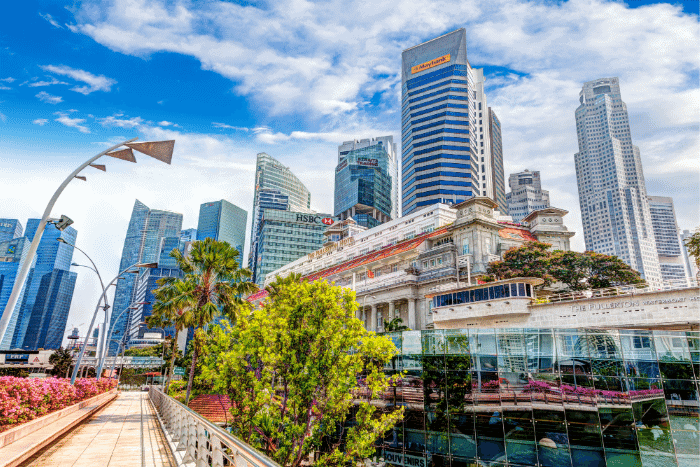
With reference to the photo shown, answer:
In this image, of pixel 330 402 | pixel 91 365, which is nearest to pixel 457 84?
pixel 91 365

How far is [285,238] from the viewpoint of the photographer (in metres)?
166

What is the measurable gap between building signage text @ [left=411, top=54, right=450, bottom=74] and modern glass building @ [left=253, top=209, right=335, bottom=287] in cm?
6719

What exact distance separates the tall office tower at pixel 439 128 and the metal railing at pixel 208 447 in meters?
131

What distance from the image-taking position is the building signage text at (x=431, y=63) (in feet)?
510

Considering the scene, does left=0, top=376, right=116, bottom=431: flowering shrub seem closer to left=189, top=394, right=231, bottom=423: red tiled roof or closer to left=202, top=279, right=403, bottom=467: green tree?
left=202, top=279, right=403, bottom=467: green tree

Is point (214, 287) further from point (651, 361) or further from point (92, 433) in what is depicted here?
point (651, 361)

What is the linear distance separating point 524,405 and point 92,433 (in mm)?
20963

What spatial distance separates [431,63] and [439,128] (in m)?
31.4

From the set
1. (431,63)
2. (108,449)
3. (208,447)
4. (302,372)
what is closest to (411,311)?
(302,372)

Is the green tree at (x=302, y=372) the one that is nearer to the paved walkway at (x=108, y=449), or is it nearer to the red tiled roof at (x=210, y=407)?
the paved walkway at (x=108, y=449)

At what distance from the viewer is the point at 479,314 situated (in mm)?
43344

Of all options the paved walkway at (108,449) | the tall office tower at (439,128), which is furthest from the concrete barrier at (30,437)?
the tall office tower at (439,128)

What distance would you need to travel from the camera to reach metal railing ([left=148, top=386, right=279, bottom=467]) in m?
6.23

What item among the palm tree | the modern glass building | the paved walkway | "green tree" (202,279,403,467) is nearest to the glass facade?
"green tree" (202,279,403,467)
